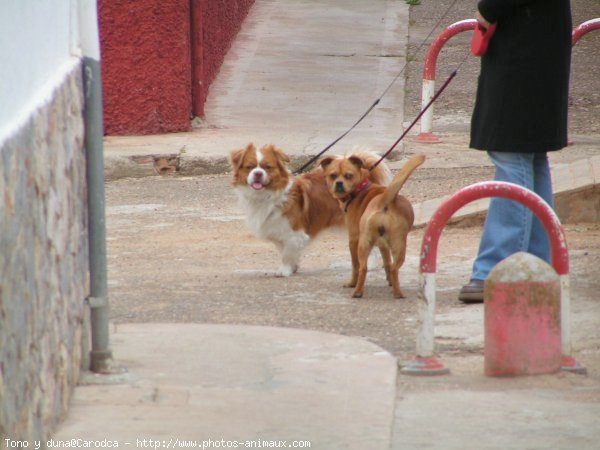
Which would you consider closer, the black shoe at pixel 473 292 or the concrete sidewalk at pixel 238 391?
the concrete sidewalk at pixel 238 391

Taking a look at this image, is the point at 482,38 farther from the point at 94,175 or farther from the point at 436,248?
the point at 94,175

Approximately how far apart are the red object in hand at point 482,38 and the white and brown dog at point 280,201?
190 cm

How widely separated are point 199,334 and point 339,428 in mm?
1513

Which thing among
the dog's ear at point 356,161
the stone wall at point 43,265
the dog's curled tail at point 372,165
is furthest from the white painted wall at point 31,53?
the dog's curled tail at point 372,165

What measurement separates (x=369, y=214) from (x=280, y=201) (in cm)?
134

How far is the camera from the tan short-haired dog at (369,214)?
6.27m

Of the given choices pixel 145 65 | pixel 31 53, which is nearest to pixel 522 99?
pixel 31 53

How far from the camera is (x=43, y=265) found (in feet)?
12.1

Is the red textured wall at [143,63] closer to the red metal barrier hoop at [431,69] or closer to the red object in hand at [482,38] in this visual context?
the red metal barrier hoop at [431,69]

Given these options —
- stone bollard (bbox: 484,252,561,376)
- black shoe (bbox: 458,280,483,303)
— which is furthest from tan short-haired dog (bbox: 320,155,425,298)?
stone bollard (bbox: 484,252,561,376)

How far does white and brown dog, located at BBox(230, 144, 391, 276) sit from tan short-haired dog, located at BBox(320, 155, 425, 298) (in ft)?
2.00

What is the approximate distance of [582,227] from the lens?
7.91 meters

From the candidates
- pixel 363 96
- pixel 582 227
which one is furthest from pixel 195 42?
pixel 582 227

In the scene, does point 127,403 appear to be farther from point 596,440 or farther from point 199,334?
point 596,440
